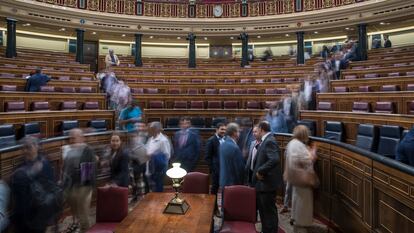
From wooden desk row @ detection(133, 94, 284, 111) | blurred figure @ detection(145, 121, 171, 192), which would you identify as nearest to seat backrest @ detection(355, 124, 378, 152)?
blurred figure @ detection(145, 121, 171, 192)

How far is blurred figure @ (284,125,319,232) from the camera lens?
3688mm

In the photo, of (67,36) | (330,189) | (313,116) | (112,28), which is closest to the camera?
(330,189)

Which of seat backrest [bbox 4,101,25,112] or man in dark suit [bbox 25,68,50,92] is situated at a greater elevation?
man in dark suit [bbox 25,68,50,92]

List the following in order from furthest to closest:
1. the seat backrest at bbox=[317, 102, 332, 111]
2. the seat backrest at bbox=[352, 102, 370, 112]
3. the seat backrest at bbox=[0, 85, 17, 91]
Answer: the seat backrest at bbox=[0, 85, 17, 91], the seat backrest at bbox=[317, 102, 332, 111], the seat backrest at bbox=[352, 102, 370, 112]

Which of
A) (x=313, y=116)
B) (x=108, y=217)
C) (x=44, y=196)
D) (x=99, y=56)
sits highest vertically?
(x=99, y=56)

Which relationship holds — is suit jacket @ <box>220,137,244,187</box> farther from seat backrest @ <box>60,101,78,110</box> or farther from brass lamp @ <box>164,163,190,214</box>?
seat backrest @ <box>60,101,78,110</box>

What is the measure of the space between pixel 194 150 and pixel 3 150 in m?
2.61

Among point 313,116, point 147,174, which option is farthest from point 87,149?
point 313,116

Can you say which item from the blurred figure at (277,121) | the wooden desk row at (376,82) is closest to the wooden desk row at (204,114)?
the blurred figure at (277,121)

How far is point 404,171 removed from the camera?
2.56 meters

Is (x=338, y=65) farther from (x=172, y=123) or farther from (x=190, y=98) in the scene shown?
(x=172, y=123)

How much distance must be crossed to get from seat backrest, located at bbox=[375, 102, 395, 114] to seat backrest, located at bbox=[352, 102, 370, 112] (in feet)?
0.63

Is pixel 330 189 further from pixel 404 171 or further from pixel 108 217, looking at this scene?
pixel 108 217

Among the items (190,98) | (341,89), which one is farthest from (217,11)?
(341,89)
